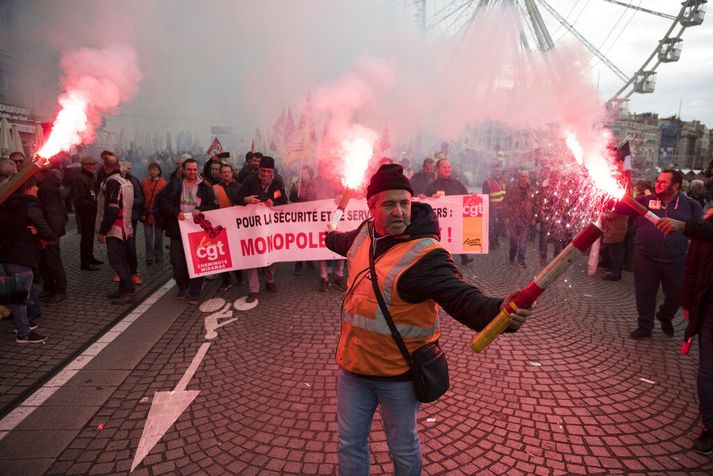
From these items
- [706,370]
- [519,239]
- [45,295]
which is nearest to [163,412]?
[45,295]

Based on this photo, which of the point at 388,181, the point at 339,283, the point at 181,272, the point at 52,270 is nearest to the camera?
the point at 388,181

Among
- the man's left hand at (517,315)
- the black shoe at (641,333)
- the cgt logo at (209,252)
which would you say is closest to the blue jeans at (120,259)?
the cgt logo at (209,252)

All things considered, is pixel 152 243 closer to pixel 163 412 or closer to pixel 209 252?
pixel 209 252

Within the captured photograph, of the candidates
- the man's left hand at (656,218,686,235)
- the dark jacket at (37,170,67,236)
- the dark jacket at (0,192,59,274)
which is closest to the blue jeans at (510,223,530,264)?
the man's left hand at (656,218,686,235)

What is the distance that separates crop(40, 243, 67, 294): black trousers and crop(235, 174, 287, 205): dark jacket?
8.68ft

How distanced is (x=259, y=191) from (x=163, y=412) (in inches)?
157

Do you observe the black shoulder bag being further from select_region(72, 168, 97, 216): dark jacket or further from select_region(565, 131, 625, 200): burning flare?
select_region(72, 168, 97, 216): dark jacket

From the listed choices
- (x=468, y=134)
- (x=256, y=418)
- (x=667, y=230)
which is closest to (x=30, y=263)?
(x=256, y=418)

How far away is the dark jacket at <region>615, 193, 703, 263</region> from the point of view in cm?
488

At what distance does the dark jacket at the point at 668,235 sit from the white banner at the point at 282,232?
2.84m

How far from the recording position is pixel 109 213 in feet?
19.5

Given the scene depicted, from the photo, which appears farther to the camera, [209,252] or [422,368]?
[209,252]

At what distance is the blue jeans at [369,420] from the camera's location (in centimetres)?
213

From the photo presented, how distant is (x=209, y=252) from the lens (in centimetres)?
639
